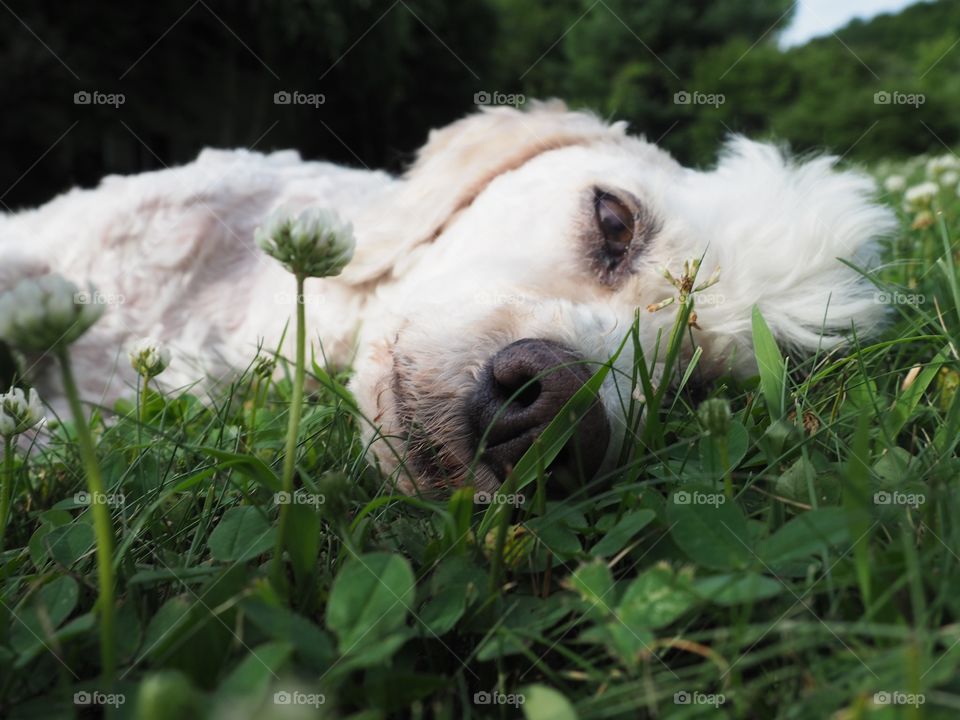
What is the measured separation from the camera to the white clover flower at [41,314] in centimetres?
78

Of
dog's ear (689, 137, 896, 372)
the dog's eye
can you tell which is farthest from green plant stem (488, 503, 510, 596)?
the dog's eye

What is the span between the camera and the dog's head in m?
1.60

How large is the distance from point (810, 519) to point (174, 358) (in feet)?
7.28

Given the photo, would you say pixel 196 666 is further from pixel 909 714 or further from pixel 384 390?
pixel 384 390

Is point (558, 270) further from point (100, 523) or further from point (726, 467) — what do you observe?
point (100, 523)

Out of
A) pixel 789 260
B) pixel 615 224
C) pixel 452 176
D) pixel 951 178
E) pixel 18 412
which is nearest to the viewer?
pixel 18 412

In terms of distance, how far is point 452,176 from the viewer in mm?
2688

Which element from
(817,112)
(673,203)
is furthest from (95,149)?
(817,112)

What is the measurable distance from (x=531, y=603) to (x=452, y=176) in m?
1.99

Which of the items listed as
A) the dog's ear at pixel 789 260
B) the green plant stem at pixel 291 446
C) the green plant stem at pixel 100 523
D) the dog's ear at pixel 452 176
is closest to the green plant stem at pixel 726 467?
the green plant stem at pixel 291 446

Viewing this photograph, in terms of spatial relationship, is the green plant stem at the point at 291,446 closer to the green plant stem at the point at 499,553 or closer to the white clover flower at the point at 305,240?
the white clover flower at the point at 305,240

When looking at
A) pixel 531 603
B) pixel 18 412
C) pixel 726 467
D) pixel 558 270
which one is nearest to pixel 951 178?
pixel 558 270

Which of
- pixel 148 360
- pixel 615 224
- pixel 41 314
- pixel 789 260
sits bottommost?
pixel 41 314

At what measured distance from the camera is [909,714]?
628mm
